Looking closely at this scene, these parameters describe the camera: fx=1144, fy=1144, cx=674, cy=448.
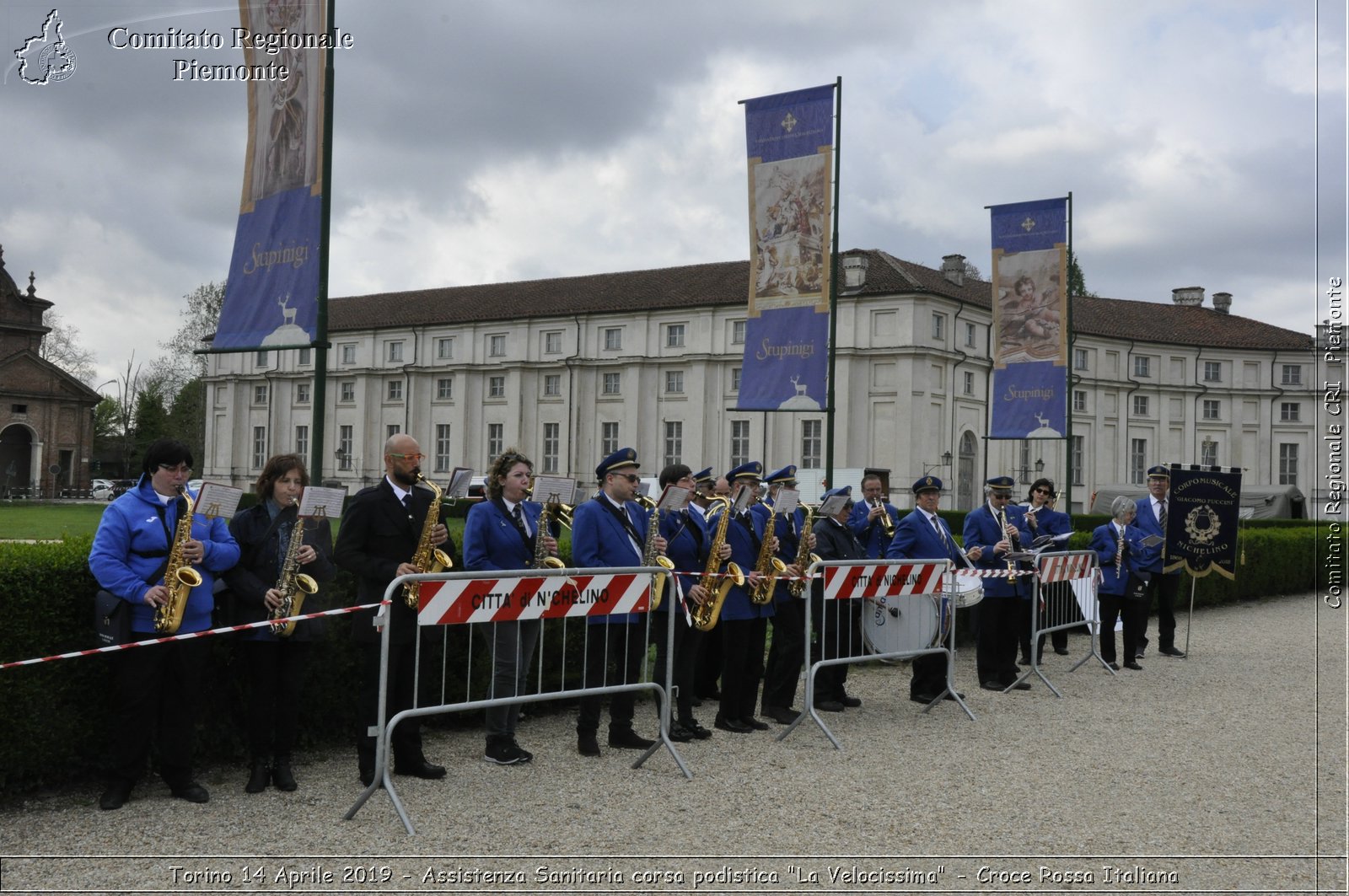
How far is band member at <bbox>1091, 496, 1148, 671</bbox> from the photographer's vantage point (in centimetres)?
1283

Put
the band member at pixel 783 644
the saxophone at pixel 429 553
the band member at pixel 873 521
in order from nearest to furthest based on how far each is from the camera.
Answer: the saxophone at pixel 429 553 < the band member at pixel 783 644 < the band member at pixel 873 521

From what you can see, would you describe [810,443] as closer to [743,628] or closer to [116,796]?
[743,628]

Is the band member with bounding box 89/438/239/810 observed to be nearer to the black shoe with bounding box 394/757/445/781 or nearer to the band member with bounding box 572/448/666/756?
the black shoe with bounding box 394/757/445/781

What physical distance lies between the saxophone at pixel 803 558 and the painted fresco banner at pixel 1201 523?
6.01m

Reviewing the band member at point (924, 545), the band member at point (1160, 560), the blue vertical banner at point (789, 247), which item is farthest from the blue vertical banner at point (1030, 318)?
the band member at point (924, 545)

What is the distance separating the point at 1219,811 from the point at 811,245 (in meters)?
10.5

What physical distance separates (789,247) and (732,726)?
29.2ft

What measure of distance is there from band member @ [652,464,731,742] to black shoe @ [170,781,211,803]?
298cm

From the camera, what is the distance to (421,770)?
691cm

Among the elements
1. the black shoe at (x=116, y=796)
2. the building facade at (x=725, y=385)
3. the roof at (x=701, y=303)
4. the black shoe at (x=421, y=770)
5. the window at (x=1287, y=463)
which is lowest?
the black shoe at (x=421, y=770)

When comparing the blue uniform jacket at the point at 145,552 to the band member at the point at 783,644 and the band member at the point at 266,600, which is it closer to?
the band member at the point at 266,600

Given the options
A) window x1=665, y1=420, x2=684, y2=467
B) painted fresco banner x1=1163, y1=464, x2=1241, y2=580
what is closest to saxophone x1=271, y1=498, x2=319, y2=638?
painted fresco banner x1=1163, y1=464, x2=1241, y2=580

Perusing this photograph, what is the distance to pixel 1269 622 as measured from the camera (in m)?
18.1

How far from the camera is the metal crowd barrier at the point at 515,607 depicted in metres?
6.03
